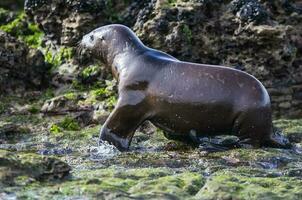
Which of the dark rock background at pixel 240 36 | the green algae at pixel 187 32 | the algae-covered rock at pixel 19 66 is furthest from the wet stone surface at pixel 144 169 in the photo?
the green algae at pixel 187 32

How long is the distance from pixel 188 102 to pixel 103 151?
1117 mm

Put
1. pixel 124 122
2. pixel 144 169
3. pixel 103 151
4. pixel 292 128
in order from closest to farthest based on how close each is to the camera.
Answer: pixel 144 169, pixel 103 151, pixel 124 122, pixel 292 128

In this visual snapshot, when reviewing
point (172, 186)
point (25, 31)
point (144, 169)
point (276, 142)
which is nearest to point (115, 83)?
point (25, 31)

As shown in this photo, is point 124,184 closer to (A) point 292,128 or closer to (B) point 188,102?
(B) point 188,102

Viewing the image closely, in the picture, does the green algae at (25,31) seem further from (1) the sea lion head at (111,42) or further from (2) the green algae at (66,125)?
(1) the sea lion head at (111,42)

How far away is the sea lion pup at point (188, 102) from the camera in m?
7.78

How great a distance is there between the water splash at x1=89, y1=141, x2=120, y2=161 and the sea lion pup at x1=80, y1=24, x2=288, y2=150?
0.10 meters

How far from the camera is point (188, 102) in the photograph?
787cm

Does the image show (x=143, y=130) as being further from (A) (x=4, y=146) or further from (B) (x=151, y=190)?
(B) (x=151, y=190)

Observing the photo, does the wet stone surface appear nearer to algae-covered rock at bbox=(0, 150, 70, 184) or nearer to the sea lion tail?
algae-covered rock at bbox=(0, 150, 70, 184)

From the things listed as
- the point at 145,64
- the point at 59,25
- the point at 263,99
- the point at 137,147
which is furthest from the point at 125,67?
the point at 59,25

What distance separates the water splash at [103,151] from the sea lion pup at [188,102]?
0.34ft

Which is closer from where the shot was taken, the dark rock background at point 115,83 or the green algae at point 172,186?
the green algae at point 172,186

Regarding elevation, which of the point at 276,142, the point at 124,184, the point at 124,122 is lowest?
the point at 276,142
